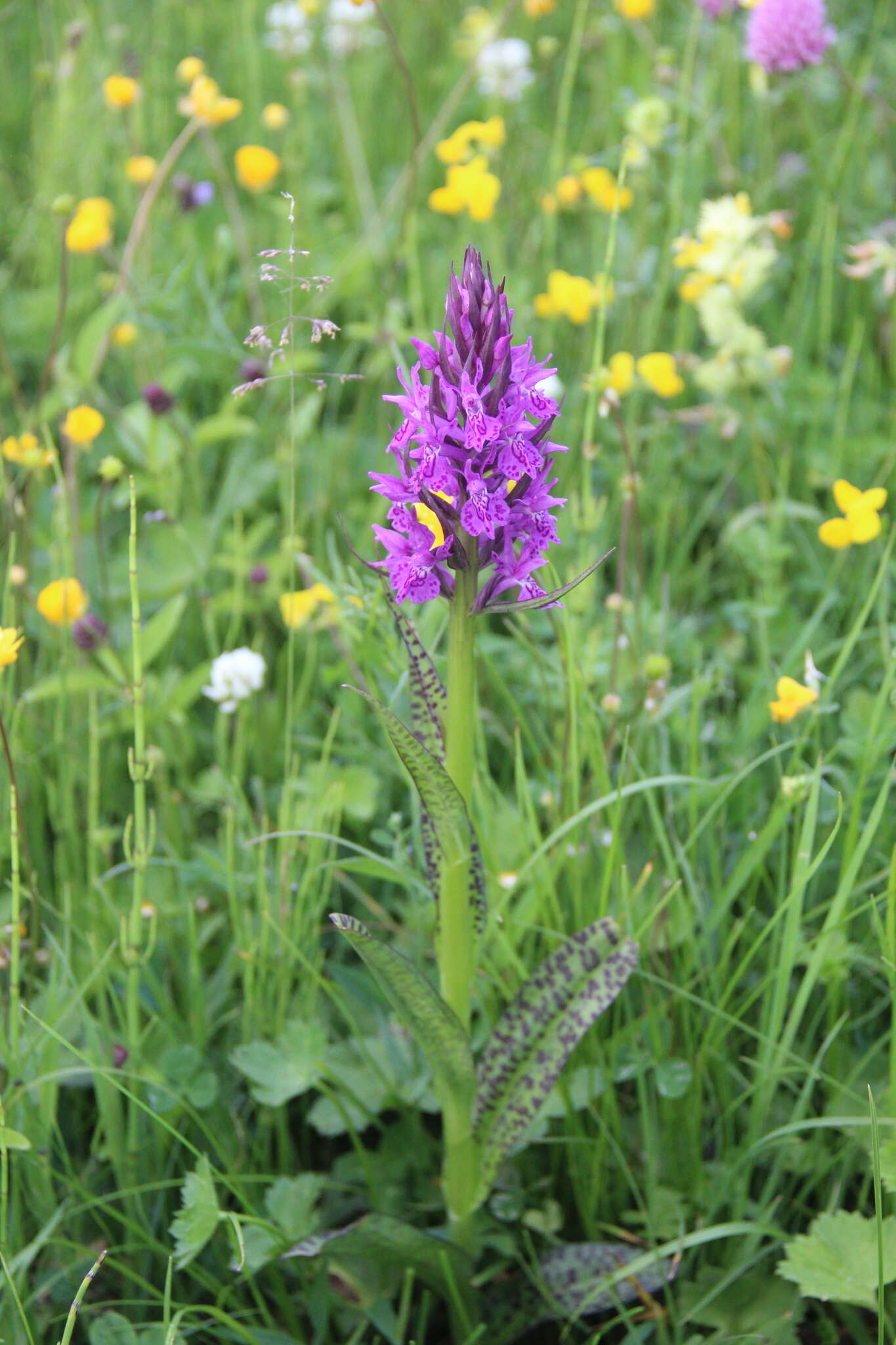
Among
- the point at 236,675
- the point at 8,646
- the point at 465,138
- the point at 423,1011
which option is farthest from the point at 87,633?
the point at 465,138

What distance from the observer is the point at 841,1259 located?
1234mm

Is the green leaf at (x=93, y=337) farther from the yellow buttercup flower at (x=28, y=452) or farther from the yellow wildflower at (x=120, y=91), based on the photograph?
the yellow wildflower at (x=120, y=91)

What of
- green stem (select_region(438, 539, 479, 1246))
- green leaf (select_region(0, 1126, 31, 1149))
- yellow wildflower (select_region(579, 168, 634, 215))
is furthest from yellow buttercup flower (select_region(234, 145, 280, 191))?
green leaf (select_region(0, 1126, 31, 1149))

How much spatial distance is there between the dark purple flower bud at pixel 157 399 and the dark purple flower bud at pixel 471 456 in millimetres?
1258

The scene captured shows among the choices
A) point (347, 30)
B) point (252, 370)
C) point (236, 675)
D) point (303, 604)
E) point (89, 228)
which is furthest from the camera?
point (347, 30)

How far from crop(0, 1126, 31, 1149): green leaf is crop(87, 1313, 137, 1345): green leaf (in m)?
0.26

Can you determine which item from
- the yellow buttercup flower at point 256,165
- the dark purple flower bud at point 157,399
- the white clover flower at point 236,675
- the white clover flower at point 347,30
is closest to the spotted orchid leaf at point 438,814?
the white clover flower at point 236,675

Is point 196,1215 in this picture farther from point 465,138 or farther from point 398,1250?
point 465,138

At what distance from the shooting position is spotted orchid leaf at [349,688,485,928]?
1.06 metres

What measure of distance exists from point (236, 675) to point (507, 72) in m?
2.42

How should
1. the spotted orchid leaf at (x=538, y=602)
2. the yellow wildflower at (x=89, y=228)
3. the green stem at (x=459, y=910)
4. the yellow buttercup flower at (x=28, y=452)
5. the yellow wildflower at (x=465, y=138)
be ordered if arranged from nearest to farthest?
the spotted orchid leaf at (x=538, y=602) < the green stem at (x=459, y=910) < the yellow buttercup flower at (x=28, y=452) < the yellow wildflower at (x=89, y=228) < the yellow wildflower at (x=465, y=138)

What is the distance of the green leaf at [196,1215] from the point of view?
3.89ft

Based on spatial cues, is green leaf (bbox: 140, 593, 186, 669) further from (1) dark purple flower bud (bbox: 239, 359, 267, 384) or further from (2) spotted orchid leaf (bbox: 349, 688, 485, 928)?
(2) spotted orchid leaf (bbox: 349, 688, 485, 928)

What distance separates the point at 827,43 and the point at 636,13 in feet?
2.79
